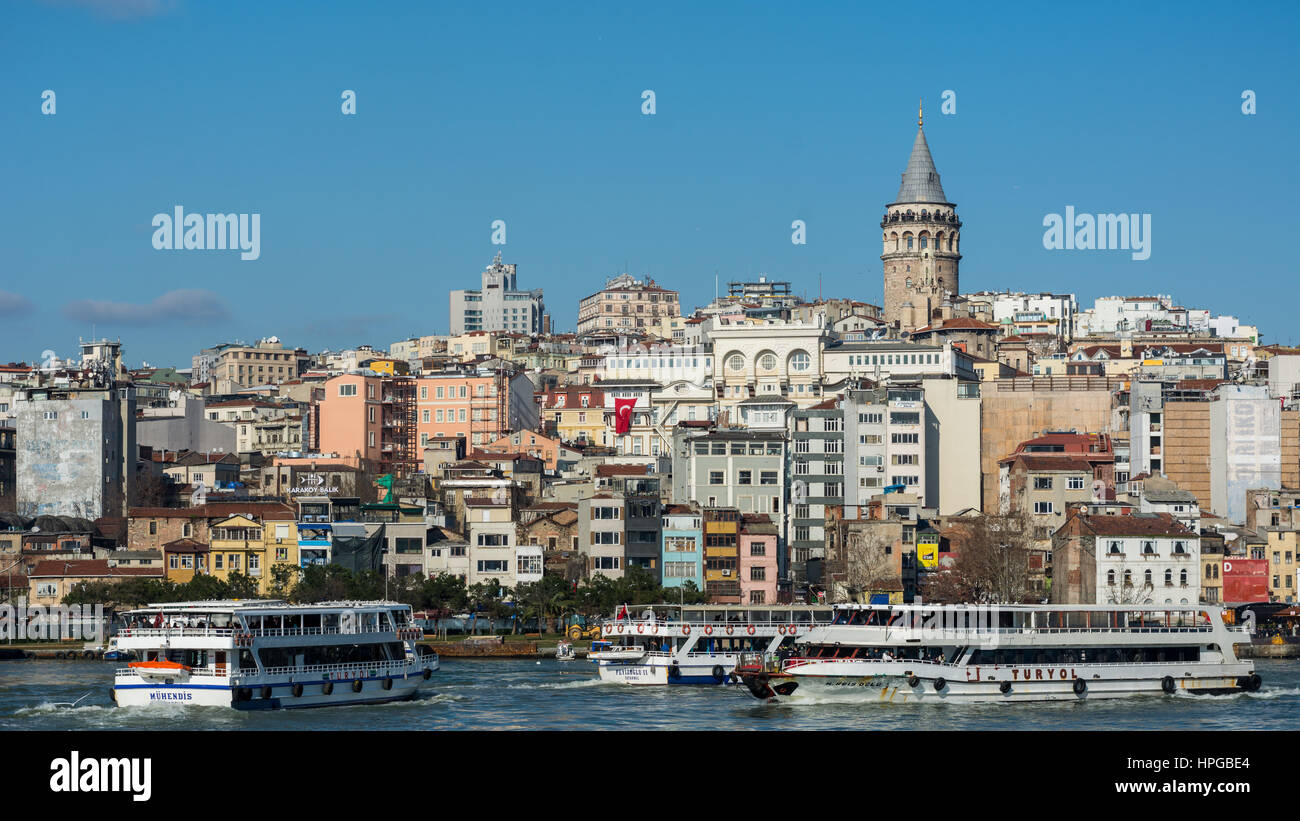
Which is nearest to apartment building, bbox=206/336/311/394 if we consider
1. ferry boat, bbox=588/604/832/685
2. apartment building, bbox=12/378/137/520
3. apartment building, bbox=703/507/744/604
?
apartment building, bbox=12/378/137/520

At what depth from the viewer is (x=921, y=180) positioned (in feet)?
447

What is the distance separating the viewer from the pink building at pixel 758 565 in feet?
208

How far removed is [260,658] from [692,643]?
11852mm

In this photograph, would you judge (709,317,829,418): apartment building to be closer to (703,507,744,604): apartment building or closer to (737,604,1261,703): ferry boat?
(703,507,744,604): apartment building

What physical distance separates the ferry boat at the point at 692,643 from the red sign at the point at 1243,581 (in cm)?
2276

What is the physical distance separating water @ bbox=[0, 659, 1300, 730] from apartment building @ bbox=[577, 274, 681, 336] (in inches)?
4747

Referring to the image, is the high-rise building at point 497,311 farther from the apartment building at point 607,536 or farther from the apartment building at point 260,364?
the apartment building at point 607,536

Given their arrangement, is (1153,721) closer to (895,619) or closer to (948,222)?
(895,619)

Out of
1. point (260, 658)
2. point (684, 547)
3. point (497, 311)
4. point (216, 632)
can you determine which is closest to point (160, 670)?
point (216, 632)

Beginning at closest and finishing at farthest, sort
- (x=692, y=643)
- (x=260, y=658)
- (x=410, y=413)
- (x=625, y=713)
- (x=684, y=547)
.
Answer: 1. (x=625, y=713)
2. (x=260, y=658)
3. (x=692, y=643)
4. (x=684, y=547)
5. (x=410, y=413)

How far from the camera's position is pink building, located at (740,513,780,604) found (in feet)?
208

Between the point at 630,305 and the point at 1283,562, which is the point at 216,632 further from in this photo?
the point at 630,305
